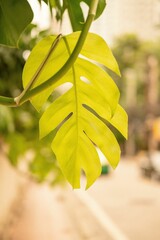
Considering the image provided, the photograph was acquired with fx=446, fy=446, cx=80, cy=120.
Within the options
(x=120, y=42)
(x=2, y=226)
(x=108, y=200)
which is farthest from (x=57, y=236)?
(x=120, y=42)

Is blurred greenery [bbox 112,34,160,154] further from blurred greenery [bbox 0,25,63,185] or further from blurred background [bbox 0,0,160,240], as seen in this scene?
blurred greenery [bbox 0,25,63,185]

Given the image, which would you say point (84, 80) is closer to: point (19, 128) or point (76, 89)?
point (76, 89)

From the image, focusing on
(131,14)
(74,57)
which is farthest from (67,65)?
(131,14)

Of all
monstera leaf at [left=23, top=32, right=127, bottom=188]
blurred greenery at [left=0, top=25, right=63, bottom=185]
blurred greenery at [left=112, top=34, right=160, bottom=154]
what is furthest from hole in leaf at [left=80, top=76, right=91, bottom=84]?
blurred greenery at [left=112, top=34, right=160, bottom=154]

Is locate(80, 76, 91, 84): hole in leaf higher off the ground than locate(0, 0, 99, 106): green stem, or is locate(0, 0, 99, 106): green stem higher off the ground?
Answer: locate(0, 0, 99, 106): green stem

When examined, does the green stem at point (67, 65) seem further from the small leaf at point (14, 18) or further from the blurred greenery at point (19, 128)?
the blurred greenery at point (19, 128)

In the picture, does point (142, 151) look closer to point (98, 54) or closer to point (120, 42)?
point (120, 42)
